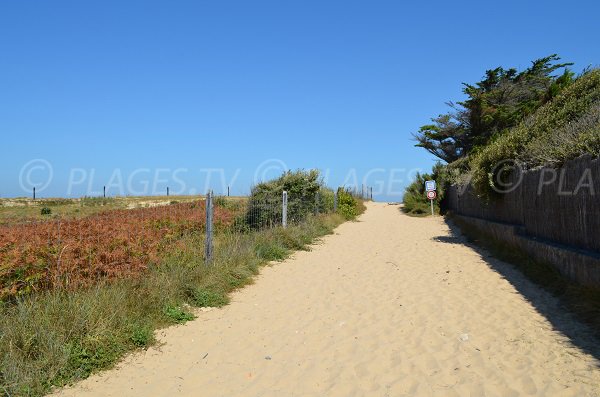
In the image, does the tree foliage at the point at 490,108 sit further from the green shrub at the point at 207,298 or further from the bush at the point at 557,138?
the green shrub at the point at 207,298

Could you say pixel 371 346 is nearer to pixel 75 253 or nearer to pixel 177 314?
pixel 177 314

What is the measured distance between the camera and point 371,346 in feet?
15.9

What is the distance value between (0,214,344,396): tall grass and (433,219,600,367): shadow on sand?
4.47m

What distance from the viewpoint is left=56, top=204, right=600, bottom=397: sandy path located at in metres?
3.88

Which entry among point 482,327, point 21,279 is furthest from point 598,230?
point 21,279

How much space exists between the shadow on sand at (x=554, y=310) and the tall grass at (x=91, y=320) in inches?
176

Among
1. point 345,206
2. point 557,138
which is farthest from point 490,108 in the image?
point 557,138

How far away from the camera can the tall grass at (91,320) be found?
391 centimetres

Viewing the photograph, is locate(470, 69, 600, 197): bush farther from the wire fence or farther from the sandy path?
the wire fence

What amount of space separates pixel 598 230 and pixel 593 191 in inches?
23.0

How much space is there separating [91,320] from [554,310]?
5.64 meters

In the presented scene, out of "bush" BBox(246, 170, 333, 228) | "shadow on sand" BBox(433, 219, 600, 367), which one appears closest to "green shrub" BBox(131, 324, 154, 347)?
"shadow on sand" BBox(433, 219, 600, 367)

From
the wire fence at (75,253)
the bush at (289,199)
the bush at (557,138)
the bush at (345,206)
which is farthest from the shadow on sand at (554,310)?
the bush at (345,206)

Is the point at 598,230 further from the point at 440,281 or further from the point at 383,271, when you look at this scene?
the point at 383,271
